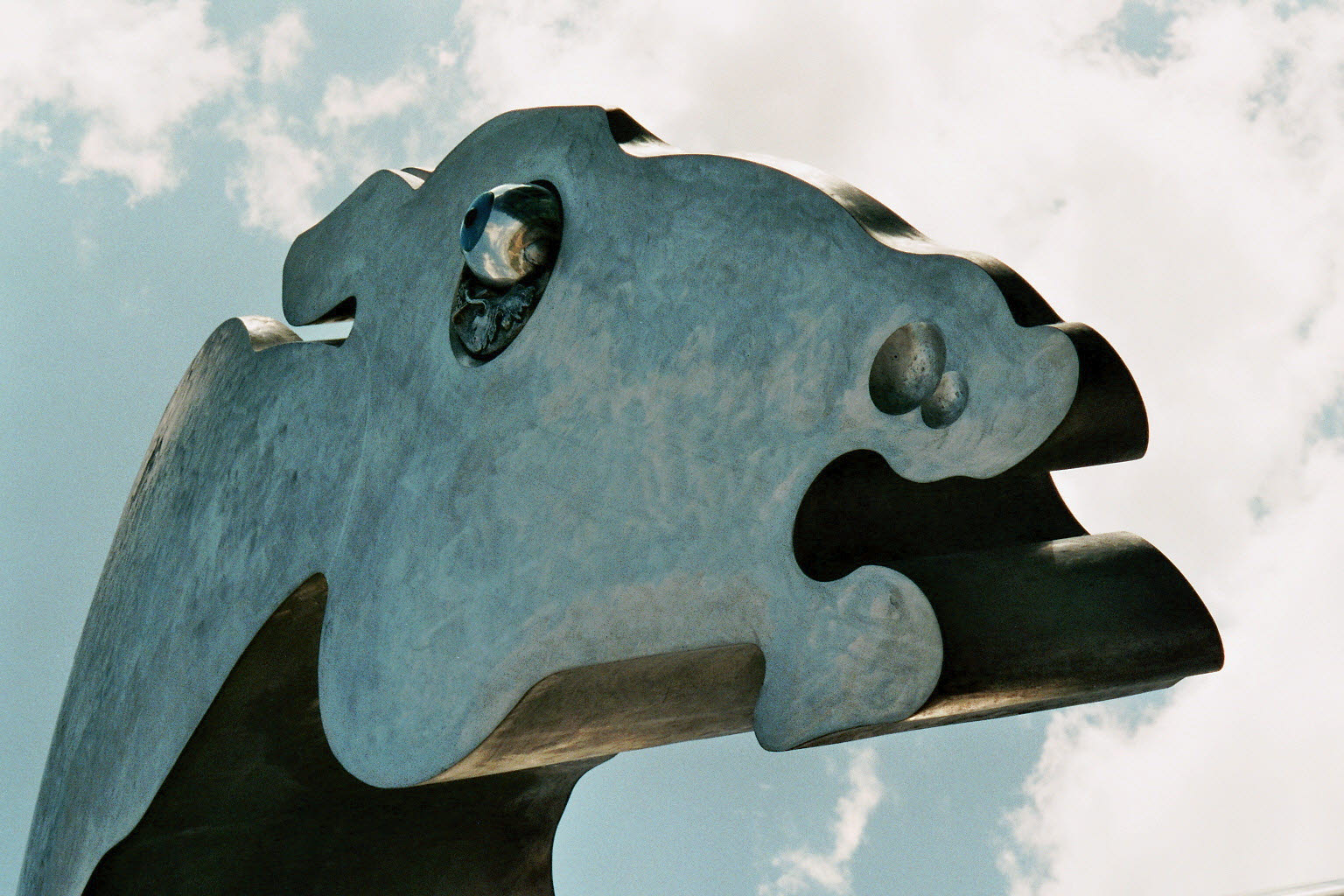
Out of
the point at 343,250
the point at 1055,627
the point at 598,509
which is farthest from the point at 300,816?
the point at 1055,627

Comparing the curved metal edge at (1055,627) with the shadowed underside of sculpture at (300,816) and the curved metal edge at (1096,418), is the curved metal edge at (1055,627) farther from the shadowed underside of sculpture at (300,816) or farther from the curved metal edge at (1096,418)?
Answer: the shadowed underside of sculpture at (300,816)

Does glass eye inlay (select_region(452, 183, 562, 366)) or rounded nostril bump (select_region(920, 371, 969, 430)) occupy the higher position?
glass eye inlay (select_region(452, 183, 562, 366))

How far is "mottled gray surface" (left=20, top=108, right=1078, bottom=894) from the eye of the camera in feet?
5.08

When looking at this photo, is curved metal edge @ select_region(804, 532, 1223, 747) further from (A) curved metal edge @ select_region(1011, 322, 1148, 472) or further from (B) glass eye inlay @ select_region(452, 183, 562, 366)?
(B) glass eye inlay @ select_region(452, 183, 562, 366)

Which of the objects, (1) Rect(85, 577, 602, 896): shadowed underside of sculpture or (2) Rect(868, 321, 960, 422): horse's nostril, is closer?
(2) Rect(868, 321, 960, 422): horse's nostril

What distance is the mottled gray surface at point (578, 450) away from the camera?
5.08 feet

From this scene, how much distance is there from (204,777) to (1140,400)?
5.69 ft

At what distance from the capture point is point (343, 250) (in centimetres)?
241

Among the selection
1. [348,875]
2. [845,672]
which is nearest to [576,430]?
[845,672]

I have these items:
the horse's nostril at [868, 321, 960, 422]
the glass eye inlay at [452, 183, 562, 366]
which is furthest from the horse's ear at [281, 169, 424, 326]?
the horse's nostril at [868, 321, 960, 422]

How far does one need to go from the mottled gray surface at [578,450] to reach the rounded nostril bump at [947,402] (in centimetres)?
1

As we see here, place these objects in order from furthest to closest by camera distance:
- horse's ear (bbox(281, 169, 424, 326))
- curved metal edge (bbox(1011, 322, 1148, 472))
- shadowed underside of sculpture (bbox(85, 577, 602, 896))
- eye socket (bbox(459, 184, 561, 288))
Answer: shadowed underside of sculpture (bbox(85, 577, 602, 896)) < horse's ear (bbox(281, 169, 424, 326)) < eye socket (bbox(459, 184, 561, 288)) < curved metal edge (bbox(1011, 322, 1148, 472))

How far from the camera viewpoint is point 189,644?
8.26ft

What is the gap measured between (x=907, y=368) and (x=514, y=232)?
60cm
